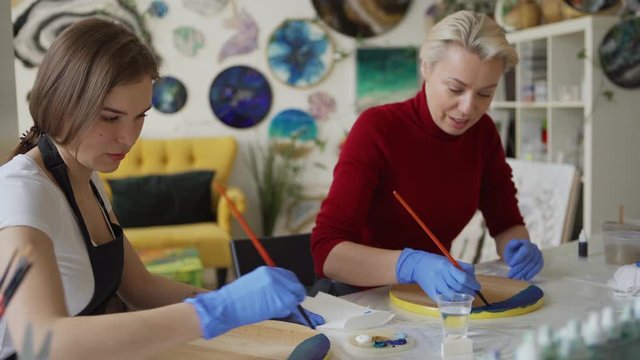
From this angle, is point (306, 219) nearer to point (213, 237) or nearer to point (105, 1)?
point (213, 237)

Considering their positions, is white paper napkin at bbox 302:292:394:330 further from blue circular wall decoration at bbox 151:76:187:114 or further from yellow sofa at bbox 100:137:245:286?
blue circular wall decoration at bbox 151:76:187:114

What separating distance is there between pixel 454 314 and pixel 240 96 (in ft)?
13.8

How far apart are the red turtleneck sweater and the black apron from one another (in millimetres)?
605

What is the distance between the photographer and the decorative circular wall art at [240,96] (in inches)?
210

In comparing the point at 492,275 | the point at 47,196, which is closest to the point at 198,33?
the point at 492,275

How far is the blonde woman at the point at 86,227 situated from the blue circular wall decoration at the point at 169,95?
375 centimetres

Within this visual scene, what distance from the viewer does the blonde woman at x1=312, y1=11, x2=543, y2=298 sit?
73.7 inches

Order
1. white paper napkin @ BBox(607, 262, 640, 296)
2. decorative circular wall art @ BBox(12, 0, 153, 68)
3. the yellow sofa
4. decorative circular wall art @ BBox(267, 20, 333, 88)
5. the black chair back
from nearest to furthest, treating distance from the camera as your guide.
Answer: white paper napkin @ BBox(607, 262, 640, 296) → the black chair back → the yellow sofa → decorative circular wall art @ BBox(12, 0, 153, 68) → decorative circular wall art @ BBox(267, 20, 333, 88)

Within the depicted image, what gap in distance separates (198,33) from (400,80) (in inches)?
61.8

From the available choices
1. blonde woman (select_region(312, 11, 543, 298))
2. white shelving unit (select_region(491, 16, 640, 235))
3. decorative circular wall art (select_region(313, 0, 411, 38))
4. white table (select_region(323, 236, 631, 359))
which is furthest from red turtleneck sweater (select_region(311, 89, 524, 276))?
decorative circular wall art (select_region(313, 0, 411, 38))

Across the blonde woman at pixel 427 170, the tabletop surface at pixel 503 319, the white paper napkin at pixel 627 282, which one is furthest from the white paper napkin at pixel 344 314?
the white paper napkin at pixel 627 282

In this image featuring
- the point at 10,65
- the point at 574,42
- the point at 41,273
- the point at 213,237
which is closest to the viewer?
the point at 41,273

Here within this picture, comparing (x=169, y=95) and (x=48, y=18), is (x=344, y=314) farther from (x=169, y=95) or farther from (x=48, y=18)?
(x=48, y=18)

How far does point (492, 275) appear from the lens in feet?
6.36
